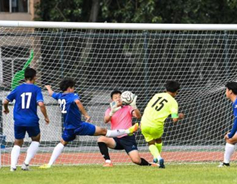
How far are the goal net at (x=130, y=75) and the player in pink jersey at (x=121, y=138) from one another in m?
2.35

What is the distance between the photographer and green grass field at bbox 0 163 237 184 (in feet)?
35.1

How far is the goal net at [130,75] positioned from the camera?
16.5 meters

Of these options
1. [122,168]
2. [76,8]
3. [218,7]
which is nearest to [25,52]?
[122,168]

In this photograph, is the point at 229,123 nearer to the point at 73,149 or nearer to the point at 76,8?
the point at 73,149

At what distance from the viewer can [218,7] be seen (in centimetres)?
2392

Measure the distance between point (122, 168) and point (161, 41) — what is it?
5.73 metres

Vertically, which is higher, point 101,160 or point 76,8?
point 76,8

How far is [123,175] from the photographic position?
38.1ft

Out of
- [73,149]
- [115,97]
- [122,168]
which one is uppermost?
[115,97]

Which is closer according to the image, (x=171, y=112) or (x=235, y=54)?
(x=171, y=112)

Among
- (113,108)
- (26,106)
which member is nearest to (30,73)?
(26,106)

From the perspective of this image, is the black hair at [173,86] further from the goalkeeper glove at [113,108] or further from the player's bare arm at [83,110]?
the player's bare arm at [83,110]

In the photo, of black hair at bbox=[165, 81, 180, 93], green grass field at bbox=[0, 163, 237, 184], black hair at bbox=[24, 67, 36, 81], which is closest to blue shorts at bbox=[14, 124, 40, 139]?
green grass field at bbox=[0, 163, 237, 184]

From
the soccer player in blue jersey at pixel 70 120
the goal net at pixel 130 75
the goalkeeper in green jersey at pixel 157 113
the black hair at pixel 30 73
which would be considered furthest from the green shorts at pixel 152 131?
the goal net at pixel 130 75
